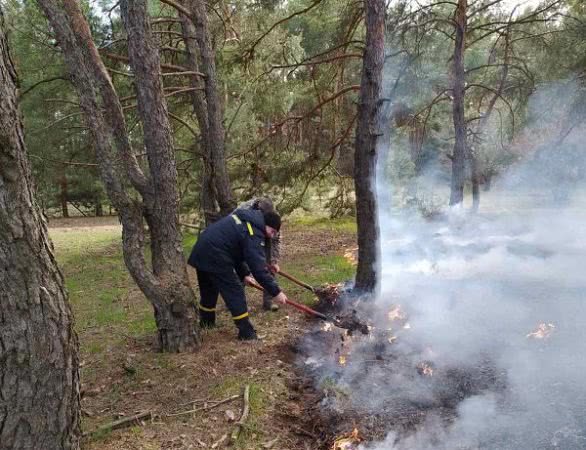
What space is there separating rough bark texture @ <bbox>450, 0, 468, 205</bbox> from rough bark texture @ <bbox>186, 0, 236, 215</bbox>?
6313mm

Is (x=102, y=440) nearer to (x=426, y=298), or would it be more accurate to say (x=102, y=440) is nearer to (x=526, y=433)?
(x=526, y=433)

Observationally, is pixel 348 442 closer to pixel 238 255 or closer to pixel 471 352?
pixel 471 352

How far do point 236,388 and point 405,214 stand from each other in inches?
448

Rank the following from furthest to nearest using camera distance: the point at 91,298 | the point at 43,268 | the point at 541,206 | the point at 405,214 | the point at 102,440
→ 1. the point at 541,206
2. the point at 405,214
3. the point at 91,298
4. the point at 102,440
5. the point at 43,268

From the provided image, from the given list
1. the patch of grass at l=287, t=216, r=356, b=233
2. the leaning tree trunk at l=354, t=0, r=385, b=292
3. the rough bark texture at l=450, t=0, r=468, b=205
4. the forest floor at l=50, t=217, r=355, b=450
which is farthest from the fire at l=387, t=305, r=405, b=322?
the patch of grass at l=287, t=216, r=356, b=233

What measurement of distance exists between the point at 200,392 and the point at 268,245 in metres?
2.54

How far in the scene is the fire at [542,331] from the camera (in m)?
5.51

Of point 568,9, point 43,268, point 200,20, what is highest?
point 568,9

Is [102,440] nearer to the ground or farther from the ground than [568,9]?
nearer to the ground

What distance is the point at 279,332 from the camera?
600 cm

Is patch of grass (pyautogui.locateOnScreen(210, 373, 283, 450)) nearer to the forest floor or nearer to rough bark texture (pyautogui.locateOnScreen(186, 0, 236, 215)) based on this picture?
the forest floor

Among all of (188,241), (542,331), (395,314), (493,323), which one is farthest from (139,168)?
(188,241)

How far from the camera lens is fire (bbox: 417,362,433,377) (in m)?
4.76

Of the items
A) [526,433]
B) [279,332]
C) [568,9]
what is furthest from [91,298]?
[568,9]
